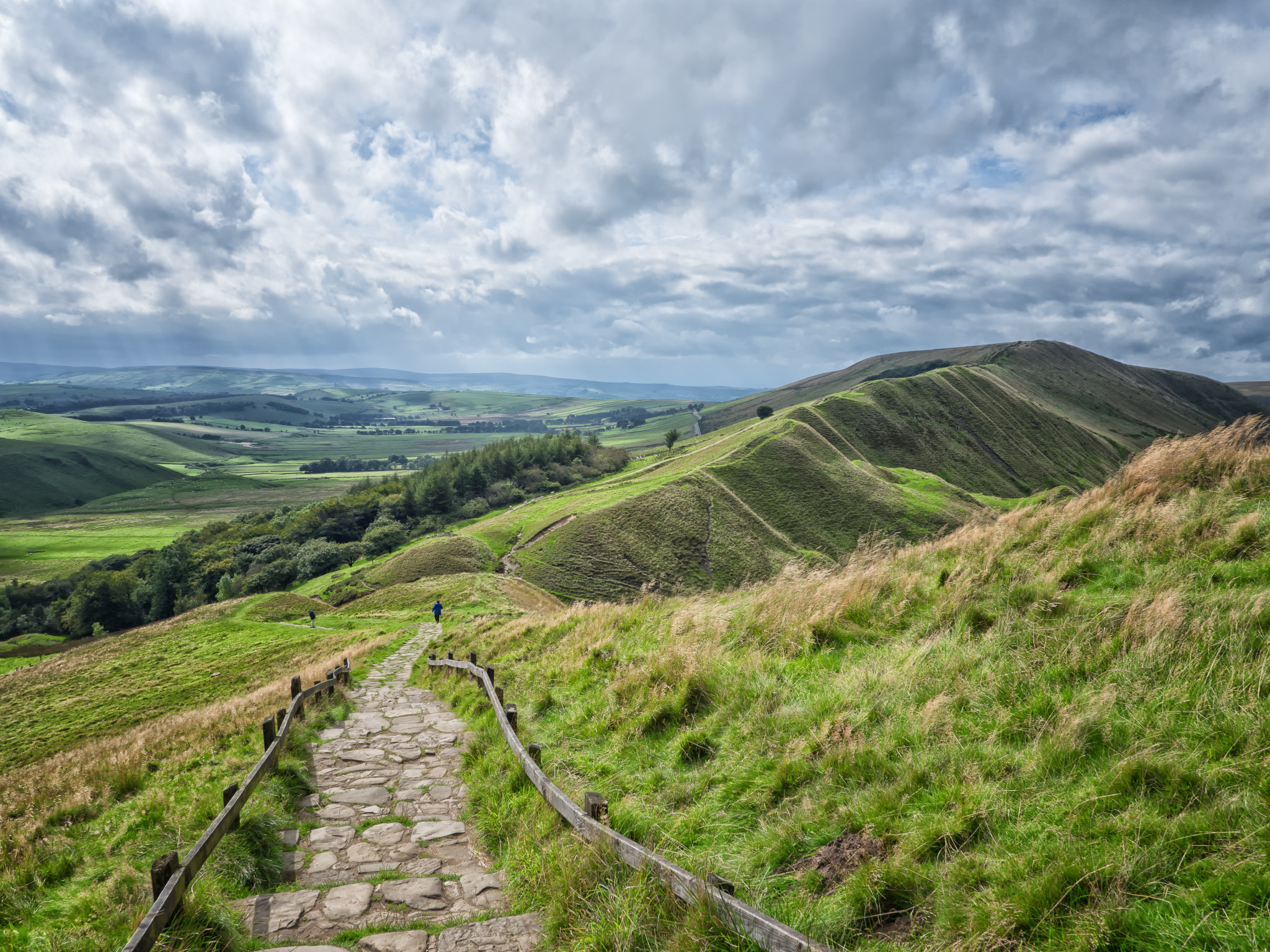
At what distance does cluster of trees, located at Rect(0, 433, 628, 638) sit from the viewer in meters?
83.1

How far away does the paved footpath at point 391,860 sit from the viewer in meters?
5.07

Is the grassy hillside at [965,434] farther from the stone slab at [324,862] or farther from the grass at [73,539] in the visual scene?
the grass at [73,539]

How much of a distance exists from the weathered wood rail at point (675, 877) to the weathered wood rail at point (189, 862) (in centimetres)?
332

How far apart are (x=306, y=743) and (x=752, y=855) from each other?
9.03m

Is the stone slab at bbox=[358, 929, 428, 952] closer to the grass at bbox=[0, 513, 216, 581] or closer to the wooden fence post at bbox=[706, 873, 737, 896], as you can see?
the wooden fence post at bbox=[706, 873, 737, 896]

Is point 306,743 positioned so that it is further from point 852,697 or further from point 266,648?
point 266,648

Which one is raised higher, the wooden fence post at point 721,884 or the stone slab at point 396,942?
the wooden fence post at point 721,884

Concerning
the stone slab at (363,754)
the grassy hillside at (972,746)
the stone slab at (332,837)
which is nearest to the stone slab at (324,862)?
the stone slab at (332,837)

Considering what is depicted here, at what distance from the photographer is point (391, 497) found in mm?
111375

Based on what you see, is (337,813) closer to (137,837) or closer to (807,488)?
(137,837)

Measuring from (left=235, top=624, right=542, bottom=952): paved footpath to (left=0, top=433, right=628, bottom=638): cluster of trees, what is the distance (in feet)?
274

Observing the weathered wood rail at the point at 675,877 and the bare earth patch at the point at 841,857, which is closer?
the weathered wood rail at the point at 675,877

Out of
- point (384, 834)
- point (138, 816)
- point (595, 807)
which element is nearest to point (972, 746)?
point (595, 807)

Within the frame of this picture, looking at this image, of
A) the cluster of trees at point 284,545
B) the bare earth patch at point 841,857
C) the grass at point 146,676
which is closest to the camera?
the bare earth patch at point 841,857
